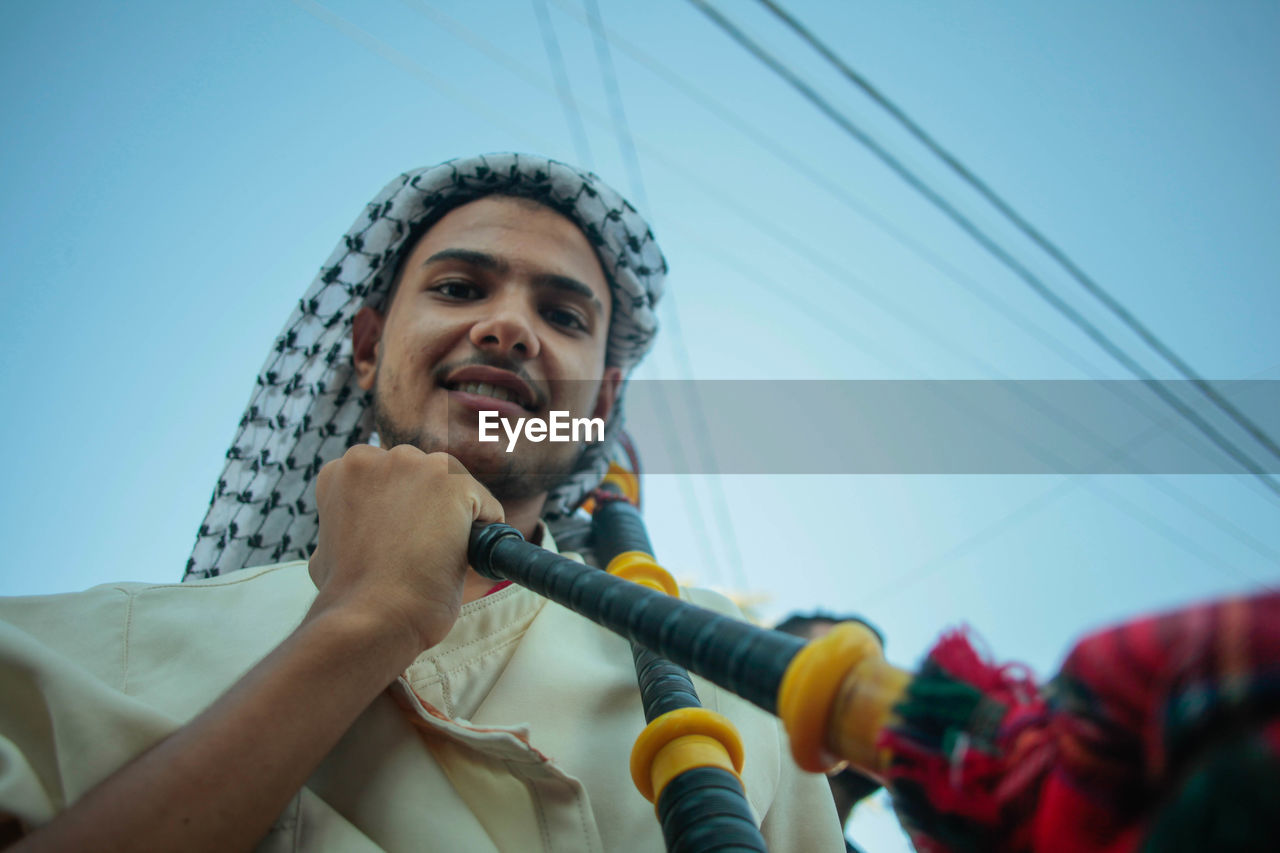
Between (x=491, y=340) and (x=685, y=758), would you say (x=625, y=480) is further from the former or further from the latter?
(x=685, y=758)

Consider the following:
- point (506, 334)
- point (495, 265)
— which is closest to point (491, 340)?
point (506, 334)

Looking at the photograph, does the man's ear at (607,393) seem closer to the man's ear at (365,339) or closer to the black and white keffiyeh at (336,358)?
the black and white keffiyeh at (336,358)

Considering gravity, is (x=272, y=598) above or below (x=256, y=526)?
below

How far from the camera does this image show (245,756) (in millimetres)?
583

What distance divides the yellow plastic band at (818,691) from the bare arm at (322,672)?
19.3 inches

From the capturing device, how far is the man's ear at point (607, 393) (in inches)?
75.6

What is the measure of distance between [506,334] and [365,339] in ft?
1.84

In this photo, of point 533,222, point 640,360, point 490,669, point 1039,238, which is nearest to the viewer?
point 490,669

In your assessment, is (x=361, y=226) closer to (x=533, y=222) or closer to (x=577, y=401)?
(x=533, y=222)

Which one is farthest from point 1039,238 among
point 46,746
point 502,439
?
point 46,746

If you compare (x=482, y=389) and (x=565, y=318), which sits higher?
(x=565, y=318)

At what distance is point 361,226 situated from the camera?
175 centimetres

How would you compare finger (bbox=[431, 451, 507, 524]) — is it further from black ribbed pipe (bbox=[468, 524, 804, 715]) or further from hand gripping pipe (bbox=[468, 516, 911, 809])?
hand gripping pipe (bbox=[468, 516, 911, 809])

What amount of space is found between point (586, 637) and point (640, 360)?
101cm
